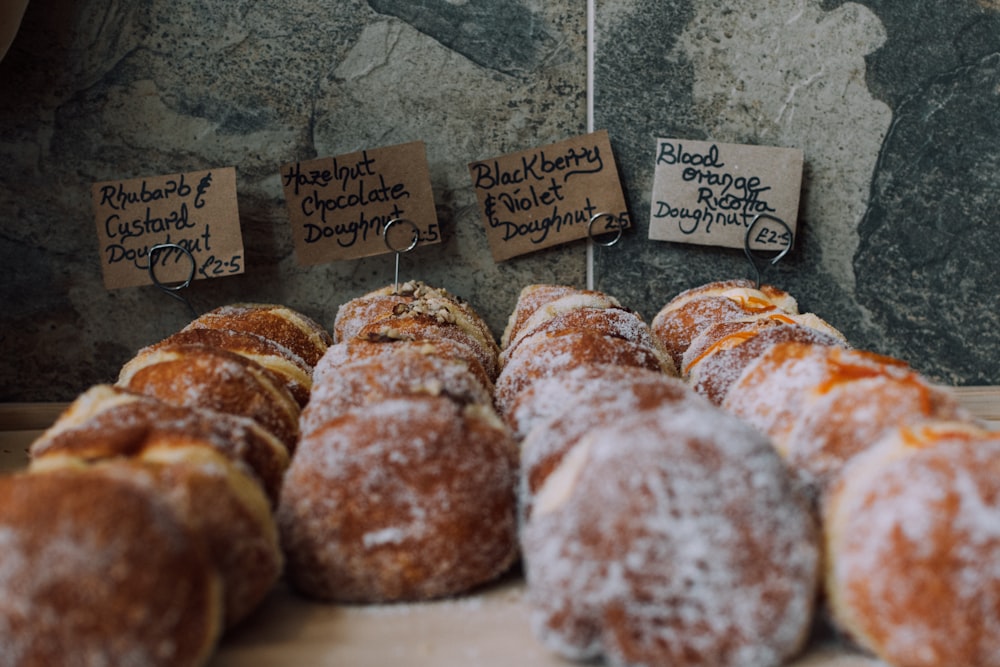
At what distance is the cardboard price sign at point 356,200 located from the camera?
8.78ft

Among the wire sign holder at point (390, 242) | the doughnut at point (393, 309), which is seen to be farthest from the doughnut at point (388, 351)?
the wire sign holder at point (390, 242)

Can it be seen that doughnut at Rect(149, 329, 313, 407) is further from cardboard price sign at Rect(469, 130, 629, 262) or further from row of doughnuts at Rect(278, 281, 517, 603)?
cardboard price sign at Rect(469, 130, 629, 262)

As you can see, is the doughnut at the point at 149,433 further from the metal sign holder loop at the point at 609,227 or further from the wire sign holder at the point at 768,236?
the wire sign holder at the point at 768,236

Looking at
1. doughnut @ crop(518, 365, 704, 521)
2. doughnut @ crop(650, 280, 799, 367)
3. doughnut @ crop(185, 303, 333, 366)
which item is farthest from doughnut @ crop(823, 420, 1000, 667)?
doughnut @ crop(185, 303, 333, 366)

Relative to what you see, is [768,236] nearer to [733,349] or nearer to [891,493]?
[733,349]

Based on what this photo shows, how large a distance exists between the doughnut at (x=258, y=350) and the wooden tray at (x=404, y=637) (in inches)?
25.0

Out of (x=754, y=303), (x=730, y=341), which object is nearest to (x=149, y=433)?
(x=730, y=341)

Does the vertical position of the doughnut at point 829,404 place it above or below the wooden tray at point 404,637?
above

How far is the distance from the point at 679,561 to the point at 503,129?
78.6 inches

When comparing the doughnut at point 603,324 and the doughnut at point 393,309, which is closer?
the doughnut at point 603,324

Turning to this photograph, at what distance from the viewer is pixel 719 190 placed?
9.15ft

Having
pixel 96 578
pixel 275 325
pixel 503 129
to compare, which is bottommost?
pixel 275 325

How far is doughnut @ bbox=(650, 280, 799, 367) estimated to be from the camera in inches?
91.8

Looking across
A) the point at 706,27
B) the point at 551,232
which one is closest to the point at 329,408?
the point at 551,232
